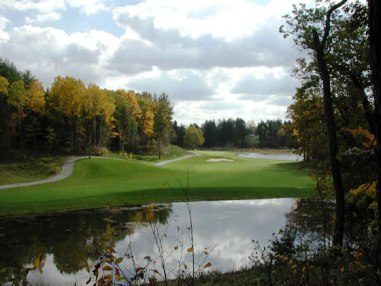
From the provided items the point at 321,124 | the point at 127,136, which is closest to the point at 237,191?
the point at 321,124

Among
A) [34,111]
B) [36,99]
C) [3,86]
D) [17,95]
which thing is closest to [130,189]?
[17,95]

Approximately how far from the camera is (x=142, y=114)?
262ft

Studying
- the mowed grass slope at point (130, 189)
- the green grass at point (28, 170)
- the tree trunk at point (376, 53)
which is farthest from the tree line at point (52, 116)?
the tree trunk at point (376, 53)

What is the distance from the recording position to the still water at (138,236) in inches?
542

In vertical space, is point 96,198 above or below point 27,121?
below

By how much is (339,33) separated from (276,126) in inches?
6351

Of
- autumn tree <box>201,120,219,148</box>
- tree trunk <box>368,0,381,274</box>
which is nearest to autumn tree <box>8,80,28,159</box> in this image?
tree trunk <box>368,0,381,274</box>

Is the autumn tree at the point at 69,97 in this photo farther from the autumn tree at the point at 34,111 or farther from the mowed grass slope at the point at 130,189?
the mowed grass slope at the point at 130,189

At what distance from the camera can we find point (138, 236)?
18438 millimetres

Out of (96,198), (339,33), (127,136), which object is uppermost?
(339,33)

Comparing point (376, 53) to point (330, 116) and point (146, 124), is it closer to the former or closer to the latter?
point (330, 116)

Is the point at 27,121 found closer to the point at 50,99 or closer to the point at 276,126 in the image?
the point at 50,99

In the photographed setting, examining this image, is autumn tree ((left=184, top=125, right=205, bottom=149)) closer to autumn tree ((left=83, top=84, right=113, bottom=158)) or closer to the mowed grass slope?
autumn tree ((left=83, top=84, right=113, bottom=158))

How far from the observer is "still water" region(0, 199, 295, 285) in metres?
13.8
